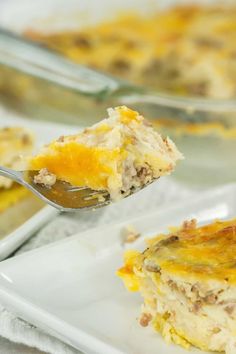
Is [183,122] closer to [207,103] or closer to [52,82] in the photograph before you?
[207,103]

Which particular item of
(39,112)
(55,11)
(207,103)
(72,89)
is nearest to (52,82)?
(72,89)

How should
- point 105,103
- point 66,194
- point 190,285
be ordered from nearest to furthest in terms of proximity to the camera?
1. point 190,285
2. point 66,194
3. point 105,103

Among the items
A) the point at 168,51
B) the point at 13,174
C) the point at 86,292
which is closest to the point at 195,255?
the point at 86,292

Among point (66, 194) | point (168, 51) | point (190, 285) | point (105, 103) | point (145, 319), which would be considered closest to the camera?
point (190, 285)

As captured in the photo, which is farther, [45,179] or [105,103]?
[105,103]

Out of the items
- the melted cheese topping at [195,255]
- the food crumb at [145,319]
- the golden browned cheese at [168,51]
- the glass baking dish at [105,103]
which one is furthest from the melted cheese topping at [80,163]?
the golden browned cheese at [168,51]

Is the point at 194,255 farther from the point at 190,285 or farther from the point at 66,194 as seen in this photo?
the point at 66,194
